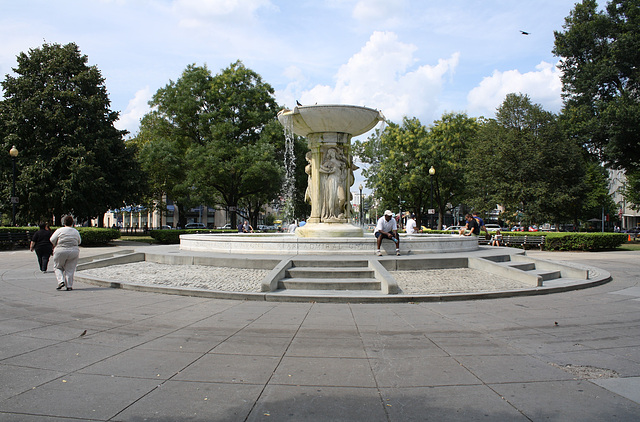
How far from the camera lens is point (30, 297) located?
28.4 ft

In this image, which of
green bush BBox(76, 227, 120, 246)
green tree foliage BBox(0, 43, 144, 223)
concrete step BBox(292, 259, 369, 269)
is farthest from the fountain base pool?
green tree foliage BBox(0, 43, 144, 223)

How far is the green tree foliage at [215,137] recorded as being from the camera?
34.6m

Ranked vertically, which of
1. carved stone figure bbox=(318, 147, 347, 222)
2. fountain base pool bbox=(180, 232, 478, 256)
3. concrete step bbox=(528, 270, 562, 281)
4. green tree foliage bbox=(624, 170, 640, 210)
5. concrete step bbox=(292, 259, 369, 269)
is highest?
green tree foliage bbox=(624, 170, 640, 210)

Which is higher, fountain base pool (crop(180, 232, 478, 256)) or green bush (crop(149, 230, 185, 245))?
fountain base pool (crop(180, 232, 478, 256))

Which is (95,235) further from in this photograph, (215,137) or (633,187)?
(633,187)

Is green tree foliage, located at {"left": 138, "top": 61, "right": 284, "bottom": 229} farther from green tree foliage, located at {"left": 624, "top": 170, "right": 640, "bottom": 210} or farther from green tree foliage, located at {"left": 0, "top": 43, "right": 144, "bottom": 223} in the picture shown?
green tree foliage, located at {"left": 624, "top": 170, "right": 640, "bottom": 210}

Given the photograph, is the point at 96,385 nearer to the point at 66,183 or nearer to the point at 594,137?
the point at 66,183

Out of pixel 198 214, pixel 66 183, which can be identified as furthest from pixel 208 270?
pixel 198 214

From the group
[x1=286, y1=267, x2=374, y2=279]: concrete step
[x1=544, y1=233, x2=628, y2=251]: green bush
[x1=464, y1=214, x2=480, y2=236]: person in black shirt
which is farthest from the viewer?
[x1=544, y1=233, x2=628, y2=251]: green bush

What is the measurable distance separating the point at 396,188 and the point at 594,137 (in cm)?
1726

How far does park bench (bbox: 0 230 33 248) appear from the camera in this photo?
78.4 ft

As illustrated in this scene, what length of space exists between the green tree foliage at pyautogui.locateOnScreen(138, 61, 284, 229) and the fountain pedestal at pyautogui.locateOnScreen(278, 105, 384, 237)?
18156mm

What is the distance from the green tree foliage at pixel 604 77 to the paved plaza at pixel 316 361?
999 inches

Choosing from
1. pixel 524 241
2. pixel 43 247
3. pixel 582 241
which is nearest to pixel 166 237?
pixel 43 247
